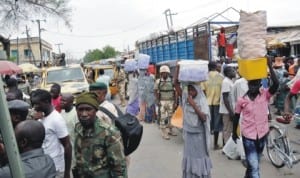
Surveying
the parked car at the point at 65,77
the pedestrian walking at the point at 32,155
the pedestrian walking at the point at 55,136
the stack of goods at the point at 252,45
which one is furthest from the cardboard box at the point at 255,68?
the parked car at the point at 65,77

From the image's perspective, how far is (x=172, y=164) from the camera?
26.2 ft

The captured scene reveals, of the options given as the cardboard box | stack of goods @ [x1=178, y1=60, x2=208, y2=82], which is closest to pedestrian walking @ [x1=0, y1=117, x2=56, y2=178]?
the cardboard box

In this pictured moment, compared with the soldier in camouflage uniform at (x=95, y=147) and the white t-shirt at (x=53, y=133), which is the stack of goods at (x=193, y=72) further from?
the soldier in camouflage uniform at (x=95, y=147)

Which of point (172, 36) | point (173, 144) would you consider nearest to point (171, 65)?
point (173, 144)

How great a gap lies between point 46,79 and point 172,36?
16.7 feet

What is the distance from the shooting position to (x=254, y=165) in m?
5.70

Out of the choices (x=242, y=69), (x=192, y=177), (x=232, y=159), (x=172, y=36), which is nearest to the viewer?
(x=242, y=69)

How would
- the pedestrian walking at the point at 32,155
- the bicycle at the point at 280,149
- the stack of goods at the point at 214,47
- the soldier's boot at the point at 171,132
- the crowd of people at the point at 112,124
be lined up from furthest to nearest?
1. the stack of goods at the point at 214,47
2. the soldier's boot at the point at 171,132
3. the bicycle at the point at 280,149
4. the crowd of people at the point at 112,124
5. the pedestrian walking at the point at 32,155

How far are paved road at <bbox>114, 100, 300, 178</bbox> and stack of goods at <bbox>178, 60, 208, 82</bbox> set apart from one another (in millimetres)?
1650

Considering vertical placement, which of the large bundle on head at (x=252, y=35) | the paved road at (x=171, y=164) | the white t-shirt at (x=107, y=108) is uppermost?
the large bundle on head at (x=252, y=35)

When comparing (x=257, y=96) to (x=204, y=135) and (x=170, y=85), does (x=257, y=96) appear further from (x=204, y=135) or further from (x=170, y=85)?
(x=170, y=85)

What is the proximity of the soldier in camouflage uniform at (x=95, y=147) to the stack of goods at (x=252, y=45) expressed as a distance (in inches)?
95.0

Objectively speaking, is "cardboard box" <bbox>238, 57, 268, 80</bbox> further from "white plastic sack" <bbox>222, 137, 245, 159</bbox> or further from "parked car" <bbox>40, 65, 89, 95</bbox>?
"parked car" <bbox>40, 65, 89, 95</bbox>

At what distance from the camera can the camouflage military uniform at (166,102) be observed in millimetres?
10578
